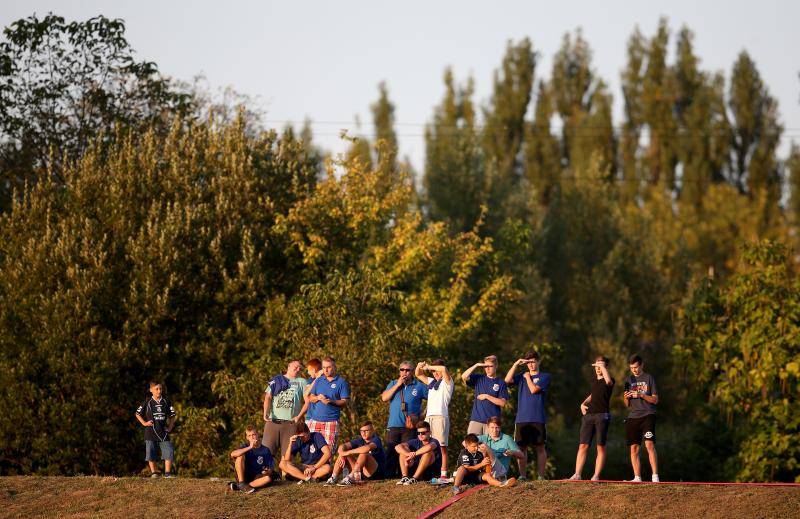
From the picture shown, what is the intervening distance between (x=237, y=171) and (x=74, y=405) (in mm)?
8100

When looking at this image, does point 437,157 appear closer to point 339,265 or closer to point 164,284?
point 339,265

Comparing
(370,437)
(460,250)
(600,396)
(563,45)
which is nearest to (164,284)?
(460,250)

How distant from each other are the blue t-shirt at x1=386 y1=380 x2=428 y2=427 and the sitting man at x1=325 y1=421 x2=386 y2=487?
477mm

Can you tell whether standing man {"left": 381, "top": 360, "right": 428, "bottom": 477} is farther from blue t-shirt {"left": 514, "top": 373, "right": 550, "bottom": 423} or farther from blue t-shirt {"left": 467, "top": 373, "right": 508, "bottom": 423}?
blue t-shirt {"left": 514, "top": 373, "right": 550, "bottom": 423}

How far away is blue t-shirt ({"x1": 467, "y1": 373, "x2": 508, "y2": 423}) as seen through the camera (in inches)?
707

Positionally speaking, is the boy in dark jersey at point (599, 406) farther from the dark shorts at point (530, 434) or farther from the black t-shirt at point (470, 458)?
the black t-shirt at point (470, 458)

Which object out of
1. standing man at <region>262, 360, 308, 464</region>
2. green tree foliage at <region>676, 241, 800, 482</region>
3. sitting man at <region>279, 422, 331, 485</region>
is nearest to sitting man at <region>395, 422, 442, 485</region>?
sitting man at <region>279, 422, 331, 485</region>

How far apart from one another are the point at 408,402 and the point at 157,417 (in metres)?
4.77

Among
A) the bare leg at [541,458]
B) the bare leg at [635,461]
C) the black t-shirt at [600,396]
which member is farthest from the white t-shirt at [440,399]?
the bare leg at [635,461]

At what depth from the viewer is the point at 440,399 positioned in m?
18.2

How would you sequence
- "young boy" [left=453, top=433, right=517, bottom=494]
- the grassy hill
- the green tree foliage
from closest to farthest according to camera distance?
the grassy hill
"young boy" [left=453, top=433, right=517, bottom=494]
the green tree foliage

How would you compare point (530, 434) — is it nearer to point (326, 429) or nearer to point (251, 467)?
point (326, 429)

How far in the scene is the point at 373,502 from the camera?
16.9 metres

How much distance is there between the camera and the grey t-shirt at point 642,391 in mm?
17000
